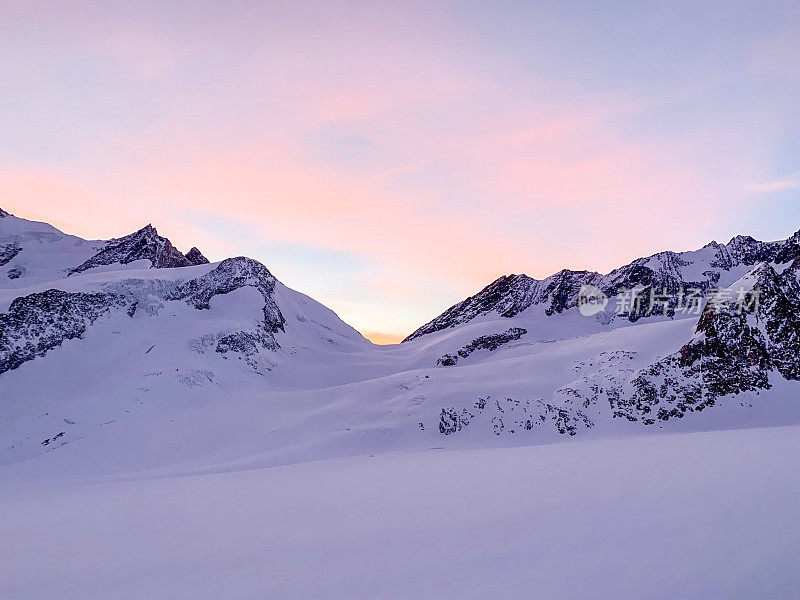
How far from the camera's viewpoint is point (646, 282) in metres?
64.7

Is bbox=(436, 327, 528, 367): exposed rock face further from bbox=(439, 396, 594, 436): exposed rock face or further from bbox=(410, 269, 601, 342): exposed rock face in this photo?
bbox=(439, 396, 594, 436): exposed rock face

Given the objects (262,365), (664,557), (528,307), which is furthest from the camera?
(528,307)

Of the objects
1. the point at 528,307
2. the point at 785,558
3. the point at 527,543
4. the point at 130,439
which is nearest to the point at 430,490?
the point at 527,543

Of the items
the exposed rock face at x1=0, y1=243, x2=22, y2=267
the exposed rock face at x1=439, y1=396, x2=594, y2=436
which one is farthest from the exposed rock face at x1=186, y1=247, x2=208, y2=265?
Answer: the exposed rock face at x1=439, y1=396, x2=594, y2=436

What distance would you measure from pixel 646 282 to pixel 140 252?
221 ft

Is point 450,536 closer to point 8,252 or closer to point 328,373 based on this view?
point 328,373

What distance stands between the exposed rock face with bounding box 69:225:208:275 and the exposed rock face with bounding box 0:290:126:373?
25.7 metres

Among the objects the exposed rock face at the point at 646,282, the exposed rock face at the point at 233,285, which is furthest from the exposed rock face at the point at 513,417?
the exposed rock face at the point at 646,282

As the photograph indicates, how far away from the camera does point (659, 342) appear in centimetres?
2445

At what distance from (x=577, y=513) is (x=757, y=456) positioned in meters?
6.03

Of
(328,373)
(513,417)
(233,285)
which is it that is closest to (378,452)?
(513,417)

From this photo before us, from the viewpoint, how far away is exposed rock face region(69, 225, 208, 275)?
5878 cm

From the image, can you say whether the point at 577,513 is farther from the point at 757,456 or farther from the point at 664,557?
the point at 757,456

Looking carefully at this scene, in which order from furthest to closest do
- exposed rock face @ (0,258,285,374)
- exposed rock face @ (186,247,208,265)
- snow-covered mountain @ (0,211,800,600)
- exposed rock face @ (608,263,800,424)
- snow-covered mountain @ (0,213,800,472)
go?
exposed rock face @ (186,247,208,265) → exposed rock face @ (0,258,285,374) → snow-covered mountain @ (0,213,800,472) → exposed rock face @ (608,263,800,424) → snow-covered mountain @ (0,211,800,600)
